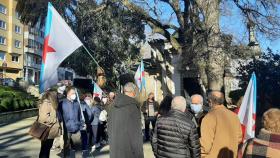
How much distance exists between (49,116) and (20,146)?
4.94m

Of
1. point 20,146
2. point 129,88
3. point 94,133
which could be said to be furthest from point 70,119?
point 129,88

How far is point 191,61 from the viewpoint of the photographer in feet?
60.4

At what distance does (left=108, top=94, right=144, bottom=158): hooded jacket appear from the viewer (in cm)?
634

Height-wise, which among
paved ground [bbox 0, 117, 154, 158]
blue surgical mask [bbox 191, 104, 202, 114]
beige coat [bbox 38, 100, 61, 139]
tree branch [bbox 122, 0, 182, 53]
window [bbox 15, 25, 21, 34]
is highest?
window [bbox 15, 25, 21, 34]

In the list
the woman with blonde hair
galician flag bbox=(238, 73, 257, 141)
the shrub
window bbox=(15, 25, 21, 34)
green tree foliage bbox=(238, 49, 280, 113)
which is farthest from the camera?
window bbox=(15, 25, 21, 34)

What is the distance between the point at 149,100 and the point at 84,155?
12.4 ft

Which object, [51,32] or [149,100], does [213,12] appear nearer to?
[149,100]

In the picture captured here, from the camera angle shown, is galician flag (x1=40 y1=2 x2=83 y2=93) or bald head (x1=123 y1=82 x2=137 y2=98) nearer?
bald head (x1=123 y1=82 x2=137 y2=98)

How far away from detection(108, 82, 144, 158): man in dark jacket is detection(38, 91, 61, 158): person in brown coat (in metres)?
2.49

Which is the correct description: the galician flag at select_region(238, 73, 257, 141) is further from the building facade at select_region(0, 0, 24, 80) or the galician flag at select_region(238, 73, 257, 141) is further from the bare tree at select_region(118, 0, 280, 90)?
the building facade at select_region(0, 0, 24, 80)

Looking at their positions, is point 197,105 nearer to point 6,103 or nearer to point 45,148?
point 45,148

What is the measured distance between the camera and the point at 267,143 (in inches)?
159

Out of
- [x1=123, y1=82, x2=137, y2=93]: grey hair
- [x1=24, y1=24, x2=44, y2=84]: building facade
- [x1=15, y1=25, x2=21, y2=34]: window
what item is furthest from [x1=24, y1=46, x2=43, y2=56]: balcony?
[x1=123, y1=82, x2=137, y2=93]: grey hair

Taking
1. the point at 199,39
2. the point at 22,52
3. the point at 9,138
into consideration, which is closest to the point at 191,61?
the point at 199,39
